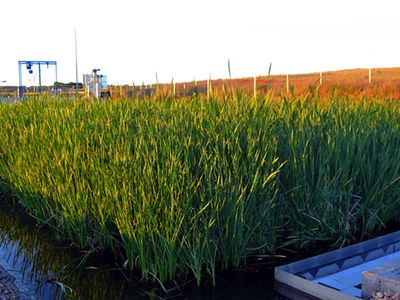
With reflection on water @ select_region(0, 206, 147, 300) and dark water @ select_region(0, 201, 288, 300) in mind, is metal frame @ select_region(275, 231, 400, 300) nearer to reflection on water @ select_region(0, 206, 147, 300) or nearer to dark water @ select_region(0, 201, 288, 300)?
dark water @ select_region(0, 201, 288, 300)

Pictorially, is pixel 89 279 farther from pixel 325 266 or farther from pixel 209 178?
pixel 325 266

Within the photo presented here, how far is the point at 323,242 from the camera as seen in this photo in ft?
14.2

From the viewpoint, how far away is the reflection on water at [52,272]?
349cm

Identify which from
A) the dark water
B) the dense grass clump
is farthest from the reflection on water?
the dense grass clump

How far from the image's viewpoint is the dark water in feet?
11.2

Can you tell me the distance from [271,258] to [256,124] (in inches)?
44.2

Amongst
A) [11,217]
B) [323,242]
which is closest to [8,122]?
[11,217]

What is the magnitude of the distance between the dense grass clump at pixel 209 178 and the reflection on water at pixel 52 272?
186 millimetres

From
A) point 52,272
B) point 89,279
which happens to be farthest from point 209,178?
point 52,272

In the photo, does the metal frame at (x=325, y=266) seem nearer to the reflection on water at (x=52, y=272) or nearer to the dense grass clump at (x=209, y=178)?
the dense grass clump at (x=209, y=178)

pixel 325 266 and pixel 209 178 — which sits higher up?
pixel 209 178

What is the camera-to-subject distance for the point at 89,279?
3750mm

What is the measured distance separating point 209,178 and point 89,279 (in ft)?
4.27

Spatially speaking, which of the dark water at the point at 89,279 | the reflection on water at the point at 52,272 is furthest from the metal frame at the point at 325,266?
the reflection on water at the point at 52,272
